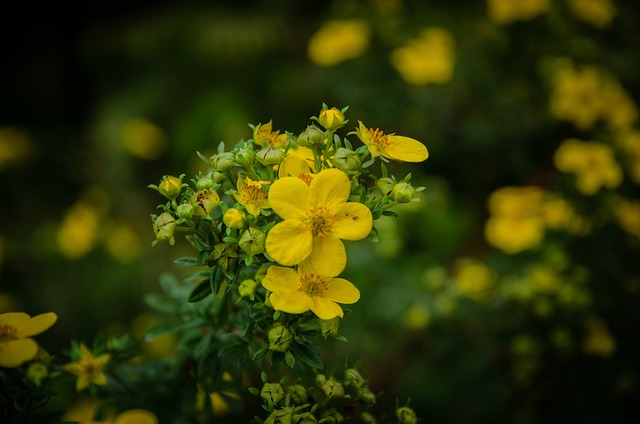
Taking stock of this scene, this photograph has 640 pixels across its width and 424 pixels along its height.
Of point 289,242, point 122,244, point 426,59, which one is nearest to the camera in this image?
point 289,242

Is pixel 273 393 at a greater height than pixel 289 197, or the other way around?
pixel 289 197

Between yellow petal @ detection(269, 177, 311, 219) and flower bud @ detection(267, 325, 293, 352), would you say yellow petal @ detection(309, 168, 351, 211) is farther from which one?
flower bud @ detection(267, 325, 293, 352)

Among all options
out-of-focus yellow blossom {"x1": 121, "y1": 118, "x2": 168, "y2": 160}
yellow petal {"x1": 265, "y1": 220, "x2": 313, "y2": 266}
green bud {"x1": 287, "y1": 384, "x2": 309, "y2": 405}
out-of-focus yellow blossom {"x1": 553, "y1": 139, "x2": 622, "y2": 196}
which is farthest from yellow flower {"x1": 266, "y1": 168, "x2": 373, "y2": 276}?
out-of-focus yellow blossom {"x1": 121, "y1": 118, "x2": 168, "y2": 160}

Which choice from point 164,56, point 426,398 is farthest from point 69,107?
point 426,398

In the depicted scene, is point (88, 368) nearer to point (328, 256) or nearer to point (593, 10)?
point (328, 256)

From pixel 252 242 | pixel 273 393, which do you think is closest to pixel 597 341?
pixel 273 393
